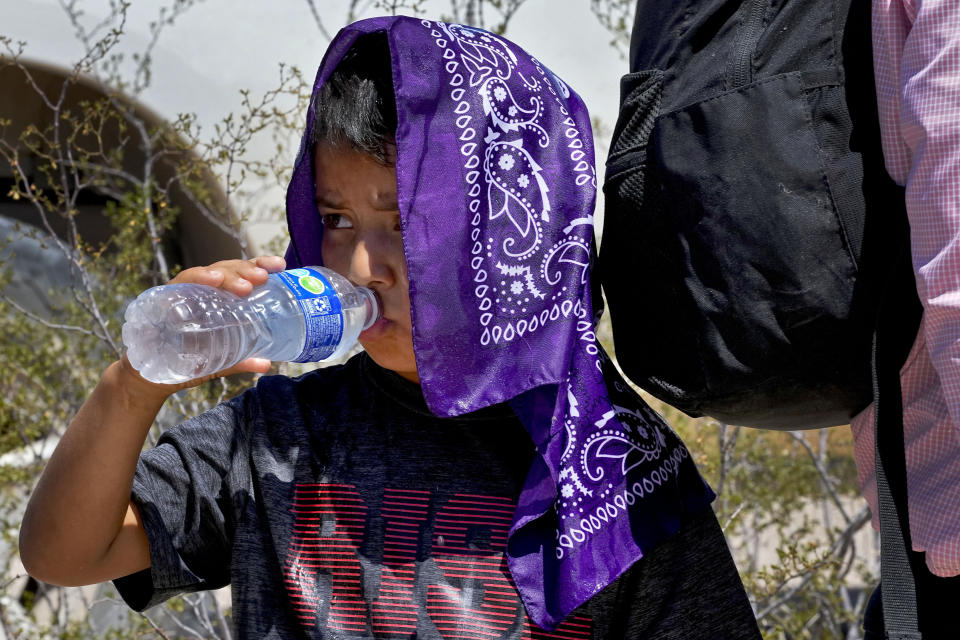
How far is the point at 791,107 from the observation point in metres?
1.12

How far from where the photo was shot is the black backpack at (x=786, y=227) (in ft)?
3.64

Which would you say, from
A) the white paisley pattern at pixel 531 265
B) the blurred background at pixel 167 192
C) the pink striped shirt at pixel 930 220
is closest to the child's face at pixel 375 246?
the white paisley pattern at pixel 531 265

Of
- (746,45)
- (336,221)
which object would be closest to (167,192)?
(336,221)

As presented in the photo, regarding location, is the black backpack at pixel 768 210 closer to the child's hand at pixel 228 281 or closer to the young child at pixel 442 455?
the young child at pixel 442 455

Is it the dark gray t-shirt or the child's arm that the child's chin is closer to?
the dark gray t-shirt

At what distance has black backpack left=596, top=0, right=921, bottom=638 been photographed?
1109mm

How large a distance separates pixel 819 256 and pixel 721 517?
1.92 meters

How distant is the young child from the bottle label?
0.11 feet

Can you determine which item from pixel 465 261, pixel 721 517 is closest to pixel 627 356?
pixel 465 261

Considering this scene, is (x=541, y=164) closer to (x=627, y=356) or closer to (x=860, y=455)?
(x=627, y=356)

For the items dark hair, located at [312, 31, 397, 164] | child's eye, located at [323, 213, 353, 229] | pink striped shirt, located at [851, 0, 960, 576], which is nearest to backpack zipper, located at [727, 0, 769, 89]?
pink striped shirt, located at [851, 0, 960, 576]

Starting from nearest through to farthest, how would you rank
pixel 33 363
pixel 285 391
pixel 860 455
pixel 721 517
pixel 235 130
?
pixel 860 455
pixel 285 391
pixel 721 517
pixel 33 363
pixel 235 130

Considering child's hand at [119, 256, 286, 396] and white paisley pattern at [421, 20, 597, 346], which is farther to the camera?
white paisley pattern at [421, 20, 597, 346]

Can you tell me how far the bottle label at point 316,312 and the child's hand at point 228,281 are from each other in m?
0.04
